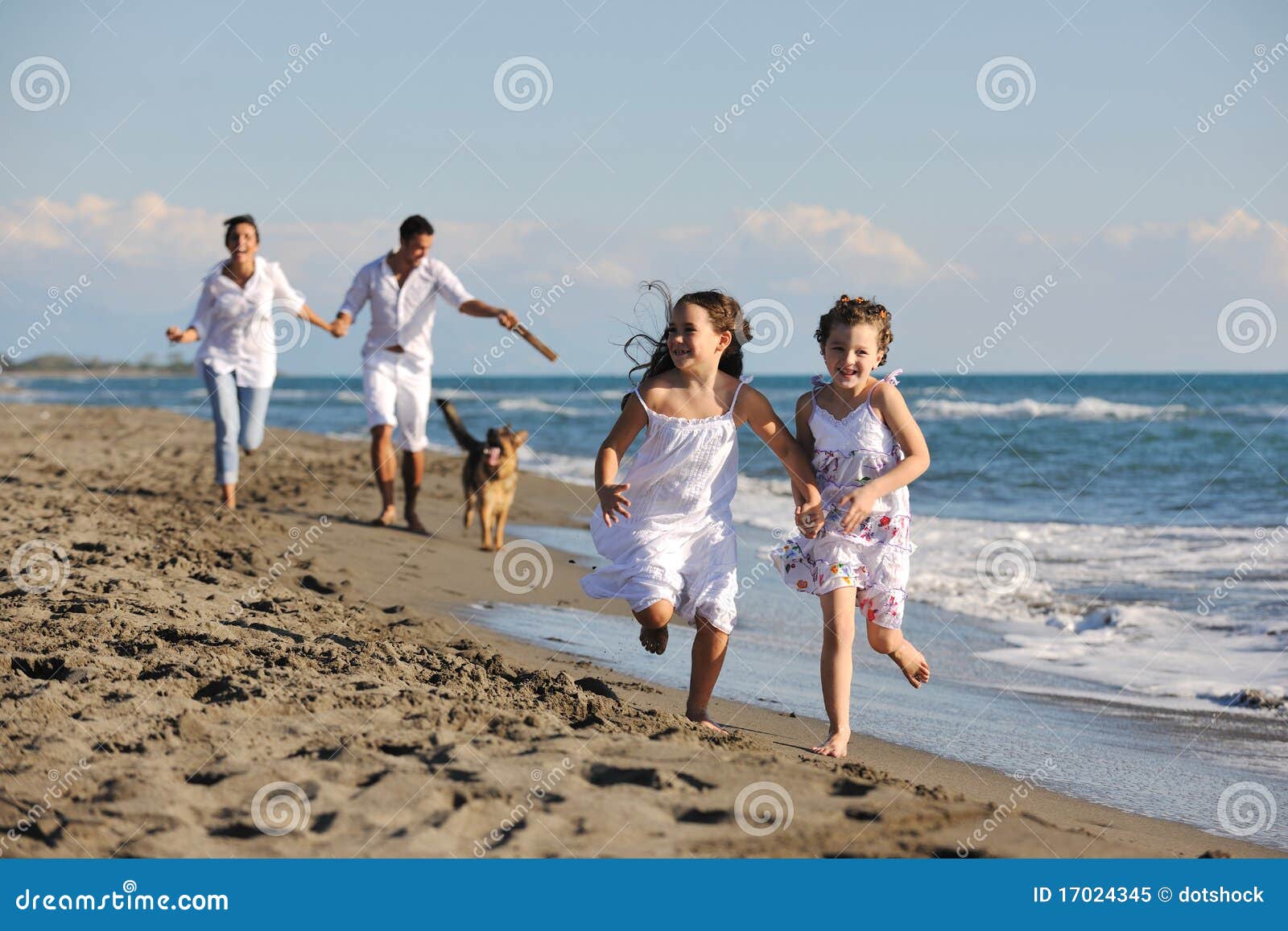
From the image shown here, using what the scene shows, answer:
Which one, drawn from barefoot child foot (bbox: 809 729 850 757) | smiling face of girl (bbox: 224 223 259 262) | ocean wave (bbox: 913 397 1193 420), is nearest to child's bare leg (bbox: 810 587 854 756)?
barefoot child foot (bbox: 809 729 850 757)

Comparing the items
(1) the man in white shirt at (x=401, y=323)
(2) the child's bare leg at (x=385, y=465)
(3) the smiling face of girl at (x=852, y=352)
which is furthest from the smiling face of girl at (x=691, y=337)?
(2) the child's bare leg at (x=385, y=465)

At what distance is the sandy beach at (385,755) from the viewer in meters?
2.81

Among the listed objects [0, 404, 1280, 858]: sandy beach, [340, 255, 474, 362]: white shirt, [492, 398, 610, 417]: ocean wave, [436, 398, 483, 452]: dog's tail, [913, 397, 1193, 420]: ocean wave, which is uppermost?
[913, 397, 1193, 420]: ocean wave

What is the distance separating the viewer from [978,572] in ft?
29.1

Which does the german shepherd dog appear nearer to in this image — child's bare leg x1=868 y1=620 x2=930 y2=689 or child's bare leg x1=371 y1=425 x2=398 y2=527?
child's bare leg x1=371 y1=425 x2=398 y2=527

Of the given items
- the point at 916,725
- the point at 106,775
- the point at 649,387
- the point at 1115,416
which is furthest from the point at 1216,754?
the point at 1115,416

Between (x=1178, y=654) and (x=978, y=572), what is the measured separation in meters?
2.49

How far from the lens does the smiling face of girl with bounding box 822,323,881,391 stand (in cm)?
427

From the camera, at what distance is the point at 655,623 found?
414cm

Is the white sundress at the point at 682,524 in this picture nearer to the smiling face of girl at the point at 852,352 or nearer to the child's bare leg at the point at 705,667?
the child's bare leg at the point at 705,667

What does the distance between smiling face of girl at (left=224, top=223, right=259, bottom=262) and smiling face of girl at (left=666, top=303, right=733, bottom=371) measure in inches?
192

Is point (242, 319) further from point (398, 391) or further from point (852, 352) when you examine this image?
point (852, 352)

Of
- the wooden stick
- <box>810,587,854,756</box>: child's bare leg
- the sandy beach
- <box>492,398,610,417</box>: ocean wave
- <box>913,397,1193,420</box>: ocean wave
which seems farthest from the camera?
<box>492,398,610,417</box>: ocean wave

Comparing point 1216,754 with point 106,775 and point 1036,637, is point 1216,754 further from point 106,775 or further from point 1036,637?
point 106,775
